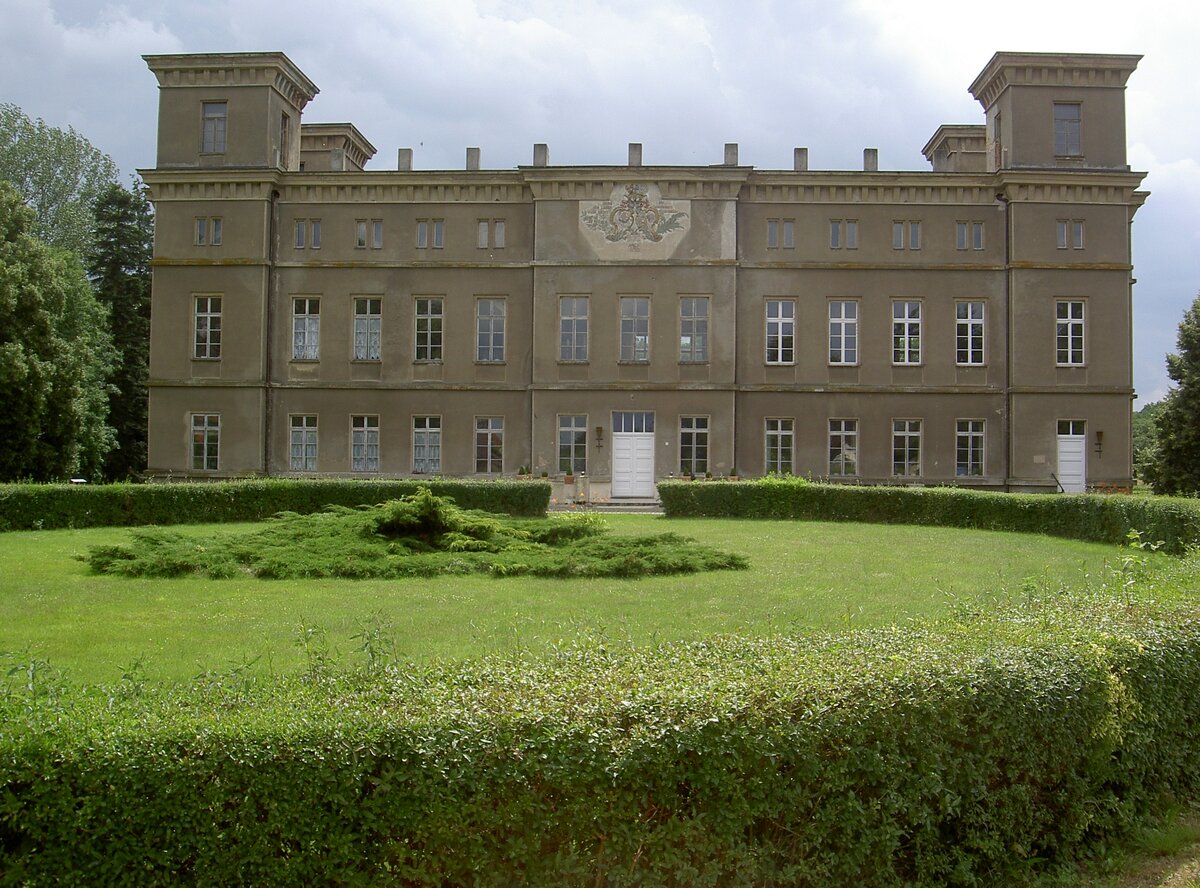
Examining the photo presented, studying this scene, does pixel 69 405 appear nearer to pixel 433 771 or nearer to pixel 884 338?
pixel 884 338

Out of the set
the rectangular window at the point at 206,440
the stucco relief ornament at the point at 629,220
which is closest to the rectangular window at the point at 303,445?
the rectangular window at the point at 206,440

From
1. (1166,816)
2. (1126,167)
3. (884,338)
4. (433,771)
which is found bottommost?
(1166,816)

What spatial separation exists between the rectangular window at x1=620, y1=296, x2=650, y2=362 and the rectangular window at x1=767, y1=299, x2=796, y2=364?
4.32 m

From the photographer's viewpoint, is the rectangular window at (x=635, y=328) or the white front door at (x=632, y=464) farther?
the rectangular window at (x=635, y=328)

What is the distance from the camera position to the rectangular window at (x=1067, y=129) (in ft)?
117

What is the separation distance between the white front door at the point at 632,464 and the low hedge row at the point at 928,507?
6.68 m

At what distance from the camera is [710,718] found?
16.4 ft

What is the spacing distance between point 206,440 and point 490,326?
35.1 ft

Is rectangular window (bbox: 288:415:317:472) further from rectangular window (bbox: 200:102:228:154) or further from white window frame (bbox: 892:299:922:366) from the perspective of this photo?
white window frame (bbox: 892:299:922:366)

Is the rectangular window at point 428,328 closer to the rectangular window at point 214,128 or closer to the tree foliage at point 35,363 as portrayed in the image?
the rectangular window at point 214,128

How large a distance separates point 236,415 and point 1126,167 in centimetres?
3233

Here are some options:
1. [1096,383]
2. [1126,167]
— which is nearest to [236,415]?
[1096,383]

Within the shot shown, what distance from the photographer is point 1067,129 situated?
1405 inches

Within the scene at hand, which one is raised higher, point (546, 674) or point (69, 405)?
point (69, 405)
